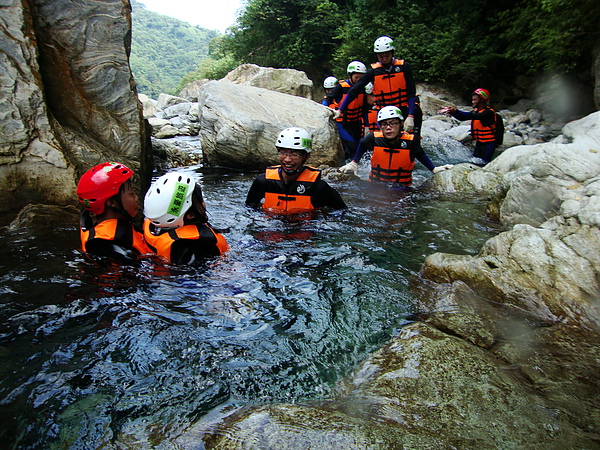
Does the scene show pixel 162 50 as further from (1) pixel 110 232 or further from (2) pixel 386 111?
(1) pixel 110 232

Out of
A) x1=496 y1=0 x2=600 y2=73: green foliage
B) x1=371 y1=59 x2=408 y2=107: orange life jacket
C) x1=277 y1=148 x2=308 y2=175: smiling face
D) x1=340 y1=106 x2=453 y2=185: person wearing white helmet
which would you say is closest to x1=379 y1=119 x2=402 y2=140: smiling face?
x1=340 y1=106 x2=453 y2=185: person wearing white helmet

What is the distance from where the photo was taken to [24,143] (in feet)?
14.9

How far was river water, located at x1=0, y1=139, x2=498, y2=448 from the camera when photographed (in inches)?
82.8

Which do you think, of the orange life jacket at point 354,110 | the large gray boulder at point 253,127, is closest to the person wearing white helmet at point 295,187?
the large gray boulder at point 253,127

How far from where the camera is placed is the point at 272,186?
17.4 feet

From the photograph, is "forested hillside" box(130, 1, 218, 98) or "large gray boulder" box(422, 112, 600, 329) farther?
"forested hillside" box(130, 1, 218, 98)

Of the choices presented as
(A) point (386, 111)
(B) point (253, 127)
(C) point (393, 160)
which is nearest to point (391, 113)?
(A) point (386, 111)

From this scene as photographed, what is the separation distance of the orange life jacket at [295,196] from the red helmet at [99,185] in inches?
88.5

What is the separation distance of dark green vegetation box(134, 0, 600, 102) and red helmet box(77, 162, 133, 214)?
1182 centimetres

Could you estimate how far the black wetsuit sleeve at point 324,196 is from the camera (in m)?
5.27

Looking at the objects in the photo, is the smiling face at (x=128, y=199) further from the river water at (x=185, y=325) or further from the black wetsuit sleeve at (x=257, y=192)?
the black wetsuit sleeve at (x=257, y=192)

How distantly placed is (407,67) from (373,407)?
7.51 meters

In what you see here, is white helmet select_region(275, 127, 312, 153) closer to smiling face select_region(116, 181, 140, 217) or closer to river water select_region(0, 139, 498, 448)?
river water select_region(0, 139, 498, 448)

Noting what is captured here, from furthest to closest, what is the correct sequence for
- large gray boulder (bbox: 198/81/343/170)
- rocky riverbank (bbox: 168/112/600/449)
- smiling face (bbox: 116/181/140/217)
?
1. large gray boulder (bbox: 198/81/343/170)
2. smiling face (bbox: 116/181/140/217)
3. rocky riverbank (bbox: 168/112/600/449)
